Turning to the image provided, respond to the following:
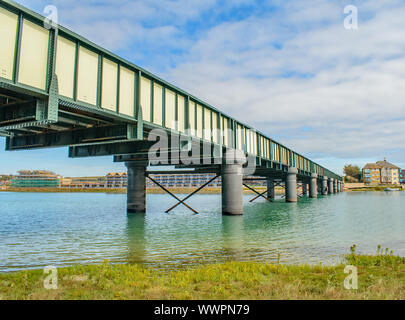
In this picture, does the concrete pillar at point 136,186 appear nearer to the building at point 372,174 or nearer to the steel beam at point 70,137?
the steel beam at point 70,137

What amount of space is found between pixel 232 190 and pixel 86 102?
1929 centimetres

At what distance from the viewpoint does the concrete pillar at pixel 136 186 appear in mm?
36125

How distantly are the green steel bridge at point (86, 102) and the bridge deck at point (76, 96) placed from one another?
0.04m

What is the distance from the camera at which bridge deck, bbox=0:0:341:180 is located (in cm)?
1237

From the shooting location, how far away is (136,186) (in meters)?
36.4

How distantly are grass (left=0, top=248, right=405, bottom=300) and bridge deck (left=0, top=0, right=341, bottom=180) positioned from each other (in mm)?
7957
